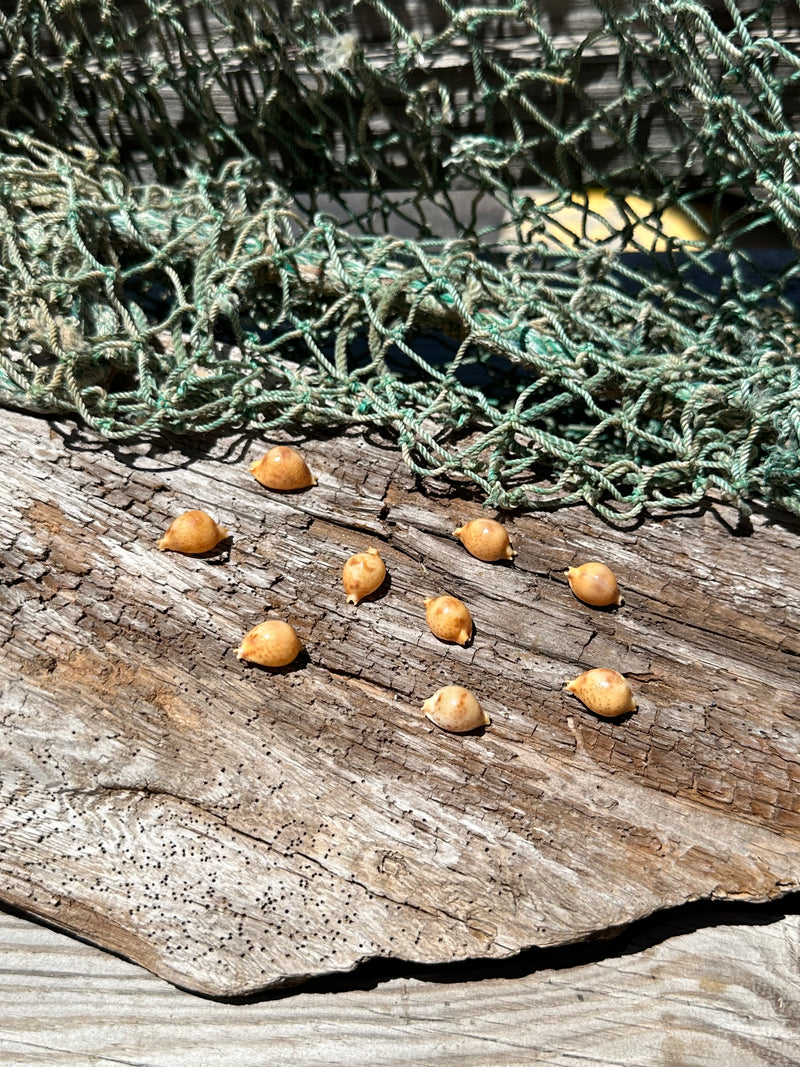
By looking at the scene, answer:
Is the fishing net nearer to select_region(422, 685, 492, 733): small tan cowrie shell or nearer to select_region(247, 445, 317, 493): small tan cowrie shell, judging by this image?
select_region(247, 445, 317, 493): small tan cowrie shell

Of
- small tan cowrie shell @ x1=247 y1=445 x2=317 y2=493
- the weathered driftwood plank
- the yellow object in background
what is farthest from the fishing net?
the weathered driftwood plank

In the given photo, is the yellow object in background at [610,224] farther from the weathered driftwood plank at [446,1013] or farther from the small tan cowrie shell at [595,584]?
the weathered driftwood plank at [446,1013]

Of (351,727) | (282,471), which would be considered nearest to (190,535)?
(282,471)

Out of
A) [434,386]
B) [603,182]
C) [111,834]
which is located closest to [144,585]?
[111,834]

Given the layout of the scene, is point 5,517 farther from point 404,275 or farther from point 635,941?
point 635,941

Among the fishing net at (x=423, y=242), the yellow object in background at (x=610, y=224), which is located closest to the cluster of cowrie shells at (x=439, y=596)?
the fishing net at (x=423, y=242)

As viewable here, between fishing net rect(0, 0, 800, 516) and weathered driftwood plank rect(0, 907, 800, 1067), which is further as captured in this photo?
fishing net rect(0, 0, 800, 516)

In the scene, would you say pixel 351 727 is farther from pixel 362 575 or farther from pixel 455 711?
pixel 362 575

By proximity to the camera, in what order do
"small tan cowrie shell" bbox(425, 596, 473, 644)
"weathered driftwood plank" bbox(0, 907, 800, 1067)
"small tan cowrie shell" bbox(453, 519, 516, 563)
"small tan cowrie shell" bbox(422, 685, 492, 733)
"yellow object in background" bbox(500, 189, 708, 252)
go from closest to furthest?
"weathered driftwood plank" bbox(0, 907, 800, 1067)
"small tan cowrie shell" bbox(422, 685, 492, 733)
"small tan cowrie shell" bbox(425, 596, 473, 644)
"small tan cowrie shell" bbox(453, 519, 516, 563)
"yellow object in background" bbox(500, 189, 708, 252)
